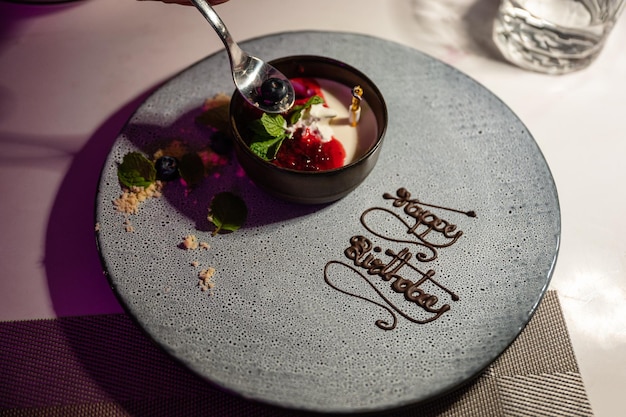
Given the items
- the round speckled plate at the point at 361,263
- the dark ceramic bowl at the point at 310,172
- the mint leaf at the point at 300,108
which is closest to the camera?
the round speckled plate at the point at 361,263

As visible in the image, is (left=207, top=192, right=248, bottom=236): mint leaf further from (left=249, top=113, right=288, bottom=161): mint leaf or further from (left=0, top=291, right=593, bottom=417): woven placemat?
(left=0, top=291, right=593, bottom=417): woven placemat

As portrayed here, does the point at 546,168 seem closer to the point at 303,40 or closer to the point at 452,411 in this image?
the point at 452,411

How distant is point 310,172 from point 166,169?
1.18 ft

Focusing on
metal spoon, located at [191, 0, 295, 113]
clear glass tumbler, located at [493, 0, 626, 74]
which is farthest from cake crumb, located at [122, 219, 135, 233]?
clear glass tumbler, located at [493, 0, 626, 74]

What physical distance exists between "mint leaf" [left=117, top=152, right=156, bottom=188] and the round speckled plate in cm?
3

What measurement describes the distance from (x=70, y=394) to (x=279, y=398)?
0.44 m

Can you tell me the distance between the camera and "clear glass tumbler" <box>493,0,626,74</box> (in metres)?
1.59

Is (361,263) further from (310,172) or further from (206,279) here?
(206,279)

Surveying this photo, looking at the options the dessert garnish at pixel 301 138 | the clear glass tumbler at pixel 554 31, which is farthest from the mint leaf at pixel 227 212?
the clear glass tumbler at pixel 554 31

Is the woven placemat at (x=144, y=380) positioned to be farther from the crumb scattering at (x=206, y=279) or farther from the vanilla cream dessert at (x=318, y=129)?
the vanilla cream dessert at (x=318, y=129)

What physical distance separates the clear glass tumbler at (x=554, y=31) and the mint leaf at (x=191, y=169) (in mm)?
970

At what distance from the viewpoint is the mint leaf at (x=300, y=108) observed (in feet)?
4.18

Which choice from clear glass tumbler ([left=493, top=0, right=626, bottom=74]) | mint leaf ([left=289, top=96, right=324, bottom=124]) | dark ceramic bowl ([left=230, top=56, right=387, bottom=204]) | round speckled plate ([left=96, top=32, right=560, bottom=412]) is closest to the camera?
round speckled plate ([left=96, top=32, right=560, bottom=412])

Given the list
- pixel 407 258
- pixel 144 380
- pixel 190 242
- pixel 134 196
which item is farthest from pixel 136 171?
pixel 407 258
